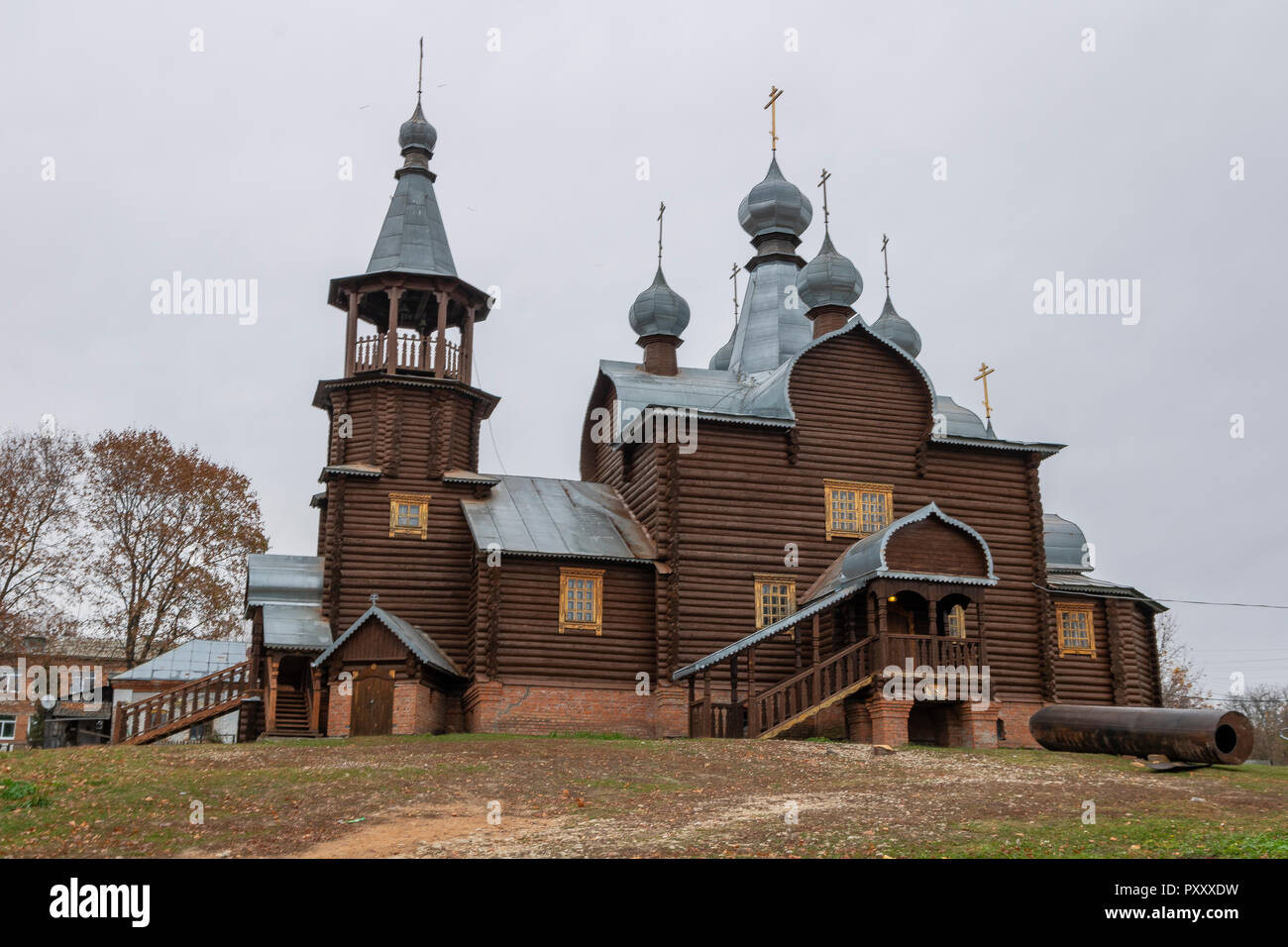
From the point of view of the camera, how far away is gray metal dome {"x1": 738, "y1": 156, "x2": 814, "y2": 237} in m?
33.1

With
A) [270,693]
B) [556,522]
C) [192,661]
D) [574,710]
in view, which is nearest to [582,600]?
[556,522]

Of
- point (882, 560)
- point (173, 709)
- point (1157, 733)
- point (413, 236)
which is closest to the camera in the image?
point (1157, 733)

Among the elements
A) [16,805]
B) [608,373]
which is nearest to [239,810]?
[16,805]

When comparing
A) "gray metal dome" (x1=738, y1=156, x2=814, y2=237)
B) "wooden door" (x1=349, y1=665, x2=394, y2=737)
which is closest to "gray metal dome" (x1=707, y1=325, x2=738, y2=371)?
"gray metal dome" (x1=738, y1=156, x2=814, y2=237)

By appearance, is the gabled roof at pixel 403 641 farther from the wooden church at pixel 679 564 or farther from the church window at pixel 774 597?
the church window at pixel 774 597

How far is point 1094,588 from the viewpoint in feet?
93.1

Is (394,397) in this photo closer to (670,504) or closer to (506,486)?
(506,486)

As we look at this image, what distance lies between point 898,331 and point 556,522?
11765 millimetres

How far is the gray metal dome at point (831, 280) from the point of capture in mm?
27438

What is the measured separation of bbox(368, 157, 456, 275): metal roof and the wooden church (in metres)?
0.08

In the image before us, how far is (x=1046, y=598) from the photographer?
87.2 ft

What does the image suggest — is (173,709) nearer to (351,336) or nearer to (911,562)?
(351,336)

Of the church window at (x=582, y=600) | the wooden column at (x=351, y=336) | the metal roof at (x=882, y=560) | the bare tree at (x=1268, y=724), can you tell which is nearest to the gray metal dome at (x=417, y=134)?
the wooden column at (x=351, y=336)

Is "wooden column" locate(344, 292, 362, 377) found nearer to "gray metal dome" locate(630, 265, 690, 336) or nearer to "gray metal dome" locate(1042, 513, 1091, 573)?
"gray metal dome" locate(630, 265, 690, 336)
